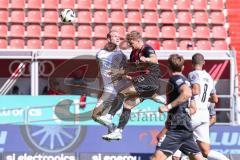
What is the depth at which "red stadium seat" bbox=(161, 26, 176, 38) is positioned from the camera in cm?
1927

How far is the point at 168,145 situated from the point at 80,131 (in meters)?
4.70

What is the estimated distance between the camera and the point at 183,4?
20.2 m

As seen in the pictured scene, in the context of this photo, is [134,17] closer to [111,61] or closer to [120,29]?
[120,29]

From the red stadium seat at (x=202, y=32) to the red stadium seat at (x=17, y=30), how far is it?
4578mm

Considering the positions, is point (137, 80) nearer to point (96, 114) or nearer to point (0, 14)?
point (96, 114)

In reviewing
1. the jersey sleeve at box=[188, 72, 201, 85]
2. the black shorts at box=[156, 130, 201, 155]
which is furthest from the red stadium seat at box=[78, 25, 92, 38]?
the black shorts at box=[156, 130, 201, 155]

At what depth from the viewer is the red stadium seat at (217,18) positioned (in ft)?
65.1

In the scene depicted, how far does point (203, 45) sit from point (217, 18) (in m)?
1.25

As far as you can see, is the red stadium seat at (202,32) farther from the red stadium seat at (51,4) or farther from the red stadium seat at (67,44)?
the red stadium seat at (51,4)

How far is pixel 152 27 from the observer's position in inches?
766

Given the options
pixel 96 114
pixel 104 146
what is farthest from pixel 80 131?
pixel 96 114

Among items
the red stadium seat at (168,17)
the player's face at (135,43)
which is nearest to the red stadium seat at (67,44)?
the red stadium seat at (168,17)

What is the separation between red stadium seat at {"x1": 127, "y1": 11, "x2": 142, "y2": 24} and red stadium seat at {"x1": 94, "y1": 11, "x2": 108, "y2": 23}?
2.03 ft

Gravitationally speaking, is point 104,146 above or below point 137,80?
below
